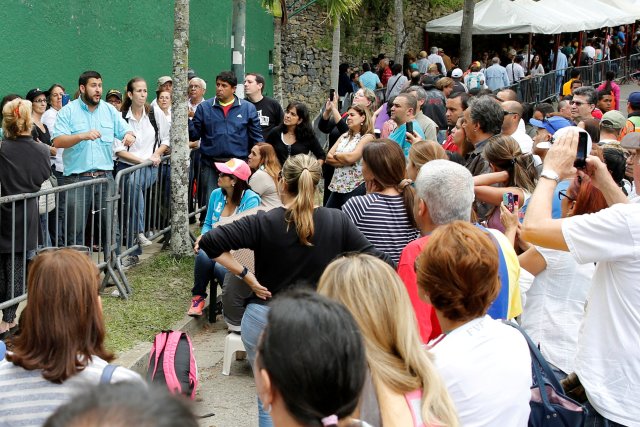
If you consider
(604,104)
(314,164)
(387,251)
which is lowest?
(387,251)

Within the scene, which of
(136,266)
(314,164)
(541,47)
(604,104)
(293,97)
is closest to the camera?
(314,164)

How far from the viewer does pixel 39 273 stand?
318 cm

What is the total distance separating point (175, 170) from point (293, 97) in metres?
17.3

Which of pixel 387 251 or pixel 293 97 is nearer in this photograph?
pixel 387 251

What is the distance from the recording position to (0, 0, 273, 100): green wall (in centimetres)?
1113

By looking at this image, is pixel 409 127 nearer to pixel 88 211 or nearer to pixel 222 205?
pixel 222 205

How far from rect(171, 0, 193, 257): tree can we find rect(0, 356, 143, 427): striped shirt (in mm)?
6291

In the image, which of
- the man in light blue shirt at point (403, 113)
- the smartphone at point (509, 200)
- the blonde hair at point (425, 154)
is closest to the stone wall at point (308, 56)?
the man in light blue shirt at point (403, 113)

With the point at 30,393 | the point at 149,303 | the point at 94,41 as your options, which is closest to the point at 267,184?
the point at 149,303

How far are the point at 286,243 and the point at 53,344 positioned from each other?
1871 millimetres

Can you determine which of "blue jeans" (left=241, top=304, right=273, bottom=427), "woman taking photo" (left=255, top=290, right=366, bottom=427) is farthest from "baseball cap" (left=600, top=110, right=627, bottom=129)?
"woman taking photo" (left=255, top=290, right=366, bottom=427)

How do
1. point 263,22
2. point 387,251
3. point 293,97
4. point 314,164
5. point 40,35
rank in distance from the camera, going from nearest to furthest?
point 314,164, point 387,251, point 40,35, point 263,22, point 293,97

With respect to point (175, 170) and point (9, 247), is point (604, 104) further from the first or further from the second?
point (9, 247)

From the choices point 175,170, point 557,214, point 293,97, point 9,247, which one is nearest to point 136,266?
point 175,170
